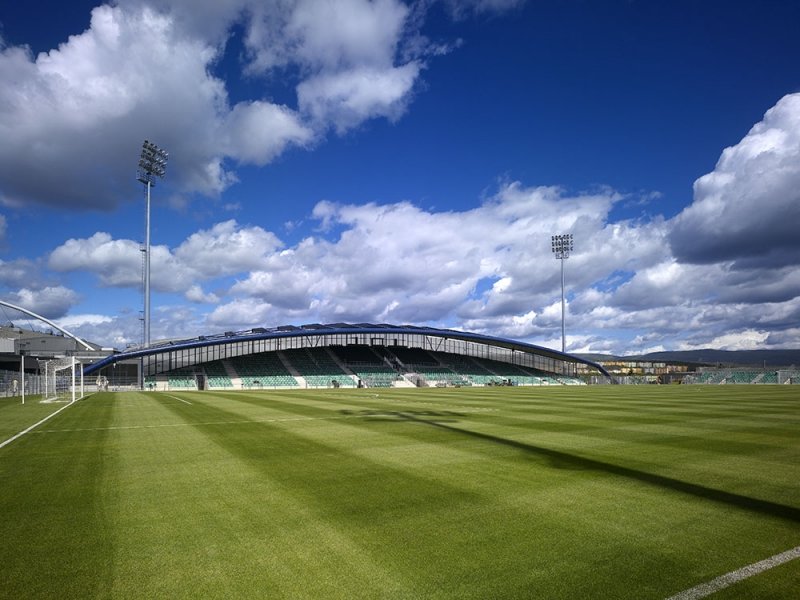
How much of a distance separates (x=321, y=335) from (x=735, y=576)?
263 feet

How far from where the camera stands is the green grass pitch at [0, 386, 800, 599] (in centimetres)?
504

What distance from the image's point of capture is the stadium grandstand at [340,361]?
2822 inches

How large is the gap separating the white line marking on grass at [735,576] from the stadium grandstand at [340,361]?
6881 centimetres

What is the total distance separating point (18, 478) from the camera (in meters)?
9.91

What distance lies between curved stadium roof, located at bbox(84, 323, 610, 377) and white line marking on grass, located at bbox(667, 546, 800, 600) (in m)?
73.8

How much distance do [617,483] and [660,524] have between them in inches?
89.4

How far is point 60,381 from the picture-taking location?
2089 inches

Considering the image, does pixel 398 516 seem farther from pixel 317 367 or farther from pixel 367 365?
pixel 367 365

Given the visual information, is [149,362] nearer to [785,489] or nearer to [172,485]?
[172,485]

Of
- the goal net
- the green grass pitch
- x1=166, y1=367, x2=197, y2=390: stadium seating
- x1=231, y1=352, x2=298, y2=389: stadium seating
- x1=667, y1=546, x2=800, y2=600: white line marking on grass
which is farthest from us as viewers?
x1=231, y1=352, x2=298, y2=389: stadium seating

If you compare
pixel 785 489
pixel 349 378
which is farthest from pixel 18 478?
pixel 349 378

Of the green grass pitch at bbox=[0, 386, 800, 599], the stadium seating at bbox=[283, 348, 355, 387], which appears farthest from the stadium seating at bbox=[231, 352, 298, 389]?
the green grass pitch at bbox=[0, 386, 800, 599]

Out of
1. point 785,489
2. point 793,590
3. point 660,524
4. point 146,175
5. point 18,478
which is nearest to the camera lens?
point 793,590

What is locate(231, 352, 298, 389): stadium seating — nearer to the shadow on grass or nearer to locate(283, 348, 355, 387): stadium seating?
locate(283, 348, 355, 387): stadium seating
